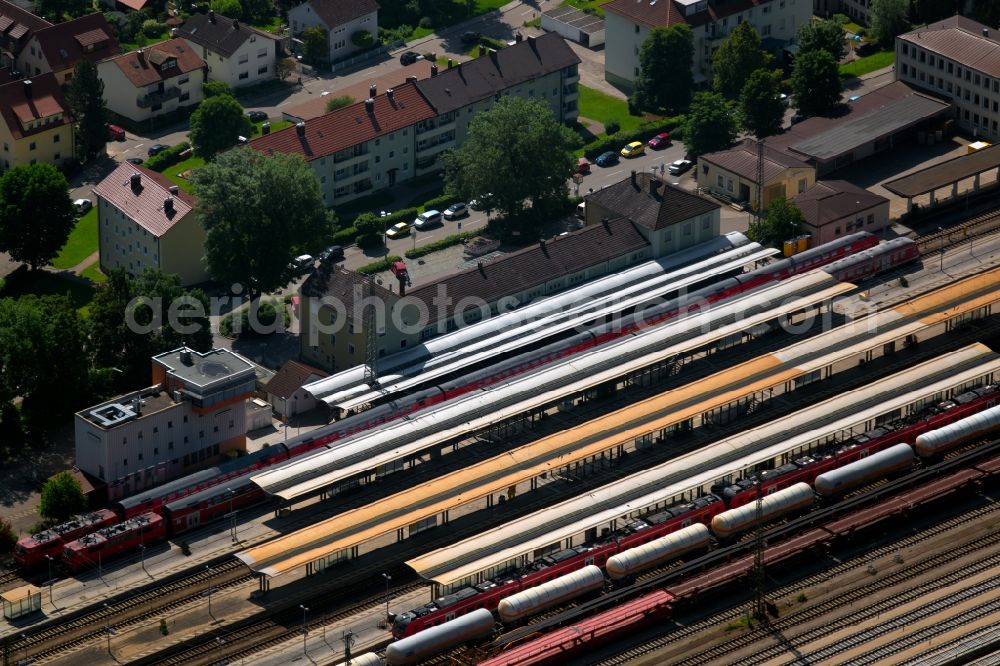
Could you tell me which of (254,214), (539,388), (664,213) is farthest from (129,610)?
(664,213)

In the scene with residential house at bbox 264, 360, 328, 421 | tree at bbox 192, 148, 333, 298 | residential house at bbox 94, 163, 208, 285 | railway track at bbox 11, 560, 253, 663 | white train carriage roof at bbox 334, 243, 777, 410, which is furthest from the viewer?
residential house at bbox 94, 163, 208, 285

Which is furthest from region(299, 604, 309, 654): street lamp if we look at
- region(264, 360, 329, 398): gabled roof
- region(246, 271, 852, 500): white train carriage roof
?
region(264, 360, 329, 398): gabled roof

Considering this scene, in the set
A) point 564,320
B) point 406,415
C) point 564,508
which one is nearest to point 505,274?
point 564,320

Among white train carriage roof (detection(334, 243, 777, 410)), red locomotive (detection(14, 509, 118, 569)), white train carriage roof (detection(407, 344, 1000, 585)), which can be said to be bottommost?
red locomotive (detection(14, 509, 118, 569))

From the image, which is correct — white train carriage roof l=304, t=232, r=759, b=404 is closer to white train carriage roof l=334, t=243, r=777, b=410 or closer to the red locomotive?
white train carriage roof l=334, t=243, r=777, b=410

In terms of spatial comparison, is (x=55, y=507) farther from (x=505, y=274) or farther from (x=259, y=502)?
(x=505, y=274)

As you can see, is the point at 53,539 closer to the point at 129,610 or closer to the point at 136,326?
the point at 129,610

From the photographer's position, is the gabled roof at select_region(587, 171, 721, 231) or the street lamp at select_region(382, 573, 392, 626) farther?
the gabled roof at select_region(587, 171, 721, 231)

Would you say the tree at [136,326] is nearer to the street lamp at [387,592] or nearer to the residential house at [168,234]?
the residential house at [168,234]
